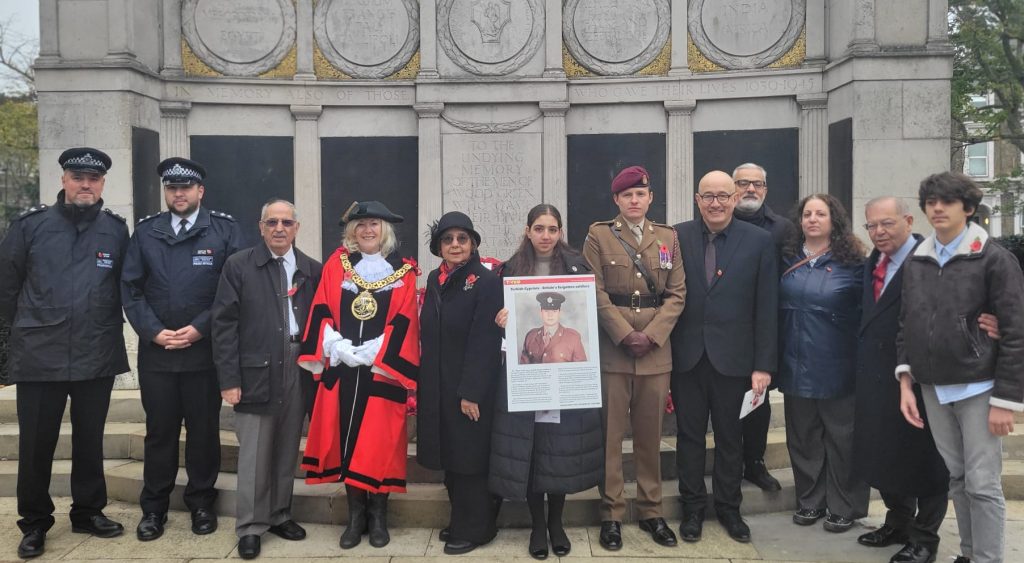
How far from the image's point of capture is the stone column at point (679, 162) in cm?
955

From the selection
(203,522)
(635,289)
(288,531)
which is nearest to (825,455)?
(635,289)

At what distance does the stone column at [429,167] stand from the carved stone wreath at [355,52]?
28.1 inches

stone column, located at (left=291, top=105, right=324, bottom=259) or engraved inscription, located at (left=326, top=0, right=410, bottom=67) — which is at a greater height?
engraved inscription, located at (left=326, top=0, right=410, bottom=67)

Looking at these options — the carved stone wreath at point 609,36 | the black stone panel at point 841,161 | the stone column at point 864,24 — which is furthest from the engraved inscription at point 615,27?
the black stone panel at point 841,161

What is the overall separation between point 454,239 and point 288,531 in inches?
82.6

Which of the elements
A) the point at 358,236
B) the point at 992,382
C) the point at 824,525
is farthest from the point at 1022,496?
the point at 358,236

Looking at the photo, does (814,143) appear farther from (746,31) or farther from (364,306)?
(364,306)

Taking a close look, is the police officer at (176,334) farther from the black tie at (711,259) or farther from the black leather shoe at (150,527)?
the black tie at (711,259)

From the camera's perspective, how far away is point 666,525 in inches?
182

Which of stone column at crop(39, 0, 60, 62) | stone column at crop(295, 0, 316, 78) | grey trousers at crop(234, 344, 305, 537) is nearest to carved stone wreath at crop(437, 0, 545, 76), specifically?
stone column at crop(295, 0, 316, 78)

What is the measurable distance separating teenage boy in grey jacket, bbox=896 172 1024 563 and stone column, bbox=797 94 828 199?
5.44m

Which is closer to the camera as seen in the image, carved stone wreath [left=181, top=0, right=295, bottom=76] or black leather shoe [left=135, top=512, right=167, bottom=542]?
black leather shoe [left=135, top=512, right=167, bottom=542]

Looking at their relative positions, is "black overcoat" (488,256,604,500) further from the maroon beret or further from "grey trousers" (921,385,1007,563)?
"grey trousers" (921,385,1007,563)

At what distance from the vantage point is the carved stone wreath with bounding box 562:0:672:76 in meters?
9.65
